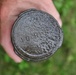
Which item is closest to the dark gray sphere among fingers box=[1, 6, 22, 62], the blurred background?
fingers box=[1, 6, 22, 62]

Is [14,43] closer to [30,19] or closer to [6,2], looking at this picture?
[30,19]

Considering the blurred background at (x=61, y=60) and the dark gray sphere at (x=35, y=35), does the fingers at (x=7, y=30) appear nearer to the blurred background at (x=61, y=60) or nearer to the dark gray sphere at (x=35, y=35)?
the dark gray sphere at (x=35, y=35)

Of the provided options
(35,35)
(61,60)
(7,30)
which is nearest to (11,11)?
(7,30)

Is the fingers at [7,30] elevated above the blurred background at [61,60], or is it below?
above

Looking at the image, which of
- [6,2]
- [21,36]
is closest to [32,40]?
[21,36]

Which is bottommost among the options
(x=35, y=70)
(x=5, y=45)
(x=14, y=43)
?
(x=35, y=70)

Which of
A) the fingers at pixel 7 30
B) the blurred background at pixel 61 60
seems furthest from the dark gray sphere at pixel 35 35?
the blurred background at pixel 61 60

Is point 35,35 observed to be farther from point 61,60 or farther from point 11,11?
point 61,60
